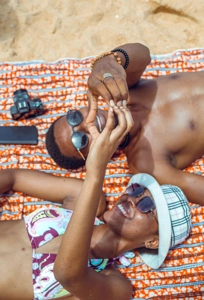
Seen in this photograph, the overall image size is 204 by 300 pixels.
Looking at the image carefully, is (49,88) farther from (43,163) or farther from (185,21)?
(185,21)

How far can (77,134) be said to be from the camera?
8.23 feet

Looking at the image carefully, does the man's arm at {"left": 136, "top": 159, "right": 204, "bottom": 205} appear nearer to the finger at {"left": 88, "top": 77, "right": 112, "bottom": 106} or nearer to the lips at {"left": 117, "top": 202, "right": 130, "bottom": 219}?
the lips at {"left": 117, "top": 202, "right": 130, "bottom": 219}

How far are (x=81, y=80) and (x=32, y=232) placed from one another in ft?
4.30

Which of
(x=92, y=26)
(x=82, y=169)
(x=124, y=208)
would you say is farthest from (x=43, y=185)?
(x=92, y=26)

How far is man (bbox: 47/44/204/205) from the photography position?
2.54 meters

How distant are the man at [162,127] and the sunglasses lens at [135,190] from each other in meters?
0.23

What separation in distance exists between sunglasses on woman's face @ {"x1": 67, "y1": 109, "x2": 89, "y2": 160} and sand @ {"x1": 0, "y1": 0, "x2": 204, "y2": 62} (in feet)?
3.39

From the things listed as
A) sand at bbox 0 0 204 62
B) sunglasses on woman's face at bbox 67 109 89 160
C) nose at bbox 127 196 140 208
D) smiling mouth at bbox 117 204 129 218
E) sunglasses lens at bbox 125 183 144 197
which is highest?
sand at bbox 0 0 204 62

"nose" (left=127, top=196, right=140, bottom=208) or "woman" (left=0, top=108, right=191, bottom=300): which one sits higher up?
"nose" (left=127, top=196, right=140, bottom=208)

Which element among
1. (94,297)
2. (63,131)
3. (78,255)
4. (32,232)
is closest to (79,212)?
(78,255)

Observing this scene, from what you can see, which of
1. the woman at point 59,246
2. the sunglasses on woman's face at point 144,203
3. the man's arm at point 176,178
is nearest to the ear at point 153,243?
the woman at point 59,246

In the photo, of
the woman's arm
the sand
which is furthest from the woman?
the sand

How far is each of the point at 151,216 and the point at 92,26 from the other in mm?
1944

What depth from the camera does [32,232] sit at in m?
2.33
